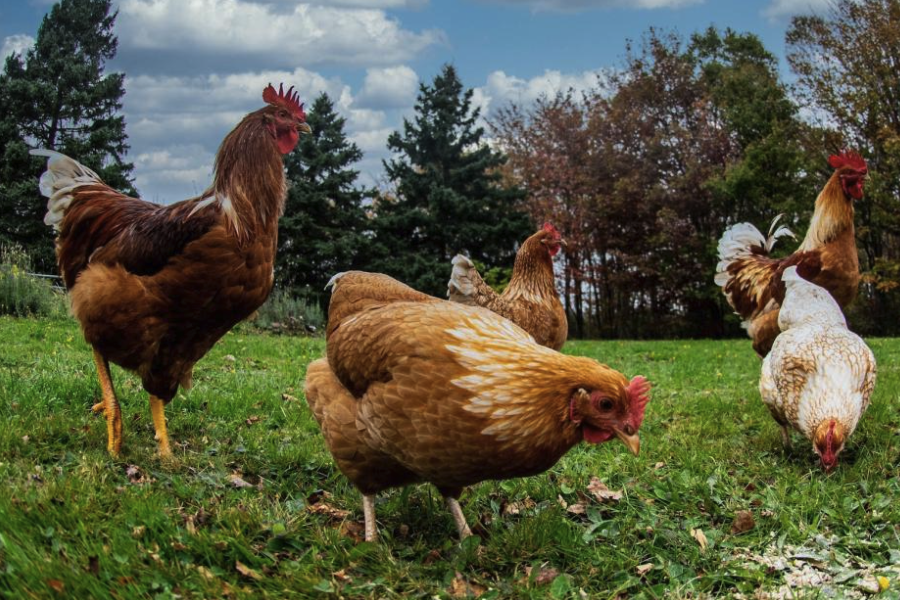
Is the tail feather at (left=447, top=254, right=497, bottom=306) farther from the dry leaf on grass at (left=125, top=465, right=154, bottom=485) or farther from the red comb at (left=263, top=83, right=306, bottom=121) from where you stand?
Result: the dry leaf on grass at (left=125, top=465, right=154, bottom=485)

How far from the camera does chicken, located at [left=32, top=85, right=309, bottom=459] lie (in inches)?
173

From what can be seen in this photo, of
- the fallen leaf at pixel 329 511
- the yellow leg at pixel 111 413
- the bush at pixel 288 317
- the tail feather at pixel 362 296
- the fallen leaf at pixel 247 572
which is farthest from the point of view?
the bush at pixel 288 317

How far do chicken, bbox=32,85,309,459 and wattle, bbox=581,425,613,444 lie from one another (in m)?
2.38

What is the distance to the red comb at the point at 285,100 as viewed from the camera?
16.6 ft

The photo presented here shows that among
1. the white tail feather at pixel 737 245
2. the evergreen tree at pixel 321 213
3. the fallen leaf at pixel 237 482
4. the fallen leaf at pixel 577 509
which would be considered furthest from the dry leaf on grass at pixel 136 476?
the evergreen tree at pixel 321 213

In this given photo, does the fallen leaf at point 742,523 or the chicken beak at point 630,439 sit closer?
the chicken beak at point 630,439

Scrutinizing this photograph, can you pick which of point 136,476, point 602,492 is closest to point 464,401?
point 602,492

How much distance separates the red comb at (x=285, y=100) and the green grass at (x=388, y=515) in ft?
7.82

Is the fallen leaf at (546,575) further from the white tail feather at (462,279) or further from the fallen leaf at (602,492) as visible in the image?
the white tail feather at (462,279)

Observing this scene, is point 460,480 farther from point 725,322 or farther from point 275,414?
point 725,322

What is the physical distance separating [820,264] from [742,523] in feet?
15.5

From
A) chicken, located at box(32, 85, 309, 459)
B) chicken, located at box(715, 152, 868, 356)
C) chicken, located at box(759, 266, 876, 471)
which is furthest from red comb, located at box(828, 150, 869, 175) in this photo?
chicken, located at box(32, 85, 309, 459)

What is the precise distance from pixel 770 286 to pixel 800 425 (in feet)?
10.7

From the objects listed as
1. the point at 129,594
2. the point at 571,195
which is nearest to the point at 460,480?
the point at 129,594
